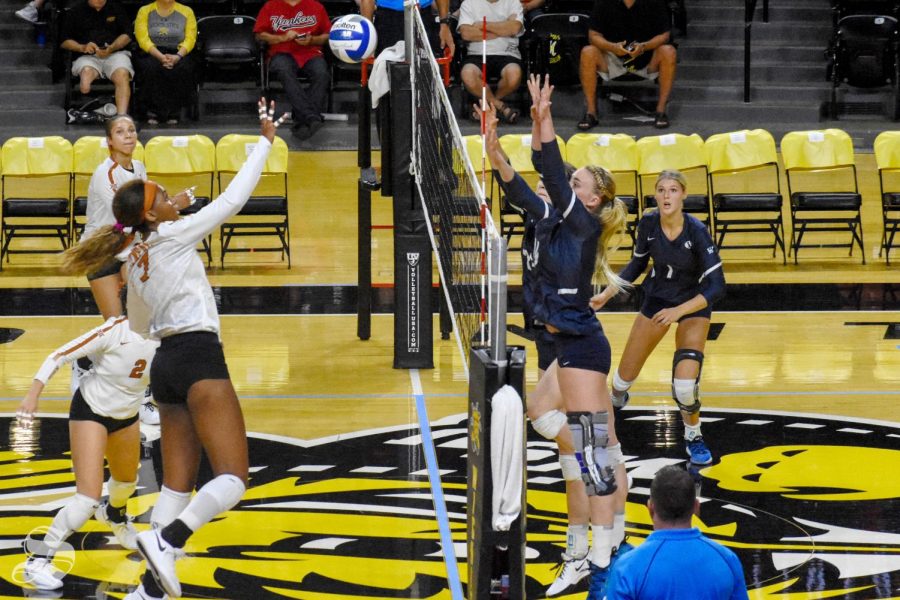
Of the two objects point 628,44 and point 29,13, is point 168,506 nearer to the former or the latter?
point 628,44

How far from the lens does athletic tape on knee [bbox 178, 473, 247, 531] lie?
20.2 feet

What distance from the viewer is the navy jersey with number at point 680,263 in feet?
27.8

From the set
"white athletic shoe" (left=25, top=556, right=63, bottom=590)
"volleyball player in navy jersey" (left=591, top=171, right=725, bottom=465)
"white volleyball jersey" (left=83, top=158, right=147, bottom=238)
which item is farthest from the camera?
"white volleyball jersey" (left=83, top=158, right=147, bottom=238)

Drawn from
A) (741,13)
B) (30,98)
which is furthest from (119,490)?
(741,13)

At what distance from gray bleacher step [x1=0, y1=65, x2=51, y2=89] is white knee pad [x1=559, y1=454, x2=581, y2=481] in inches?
538

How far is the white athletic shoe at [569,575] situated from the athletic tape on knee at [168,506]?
182 centimetres

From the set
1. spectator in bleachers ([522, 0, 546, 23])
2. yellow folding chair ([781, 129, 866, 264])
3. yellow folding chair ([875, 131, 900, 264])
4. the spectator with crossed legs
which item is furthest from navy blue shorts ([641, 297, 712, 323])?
spectator in bleachers ([522, 0, 546, 23])

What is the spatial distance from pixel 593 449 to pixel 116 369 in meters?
2.39

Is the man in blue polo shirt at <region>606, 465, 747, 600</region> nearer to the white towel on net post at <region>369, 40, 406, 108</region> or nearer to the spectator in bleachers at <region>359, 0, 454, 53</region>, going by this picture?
the white towel on net post at <region>369, 40, 406, 108</region>

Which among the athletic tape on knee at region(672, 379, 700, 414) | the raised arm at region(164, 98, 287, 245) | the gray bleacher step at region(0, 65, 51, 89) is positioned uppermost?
the gray bleacher step at region(0, 65, 51, 89)

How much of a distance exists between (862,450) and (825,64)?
436 inches

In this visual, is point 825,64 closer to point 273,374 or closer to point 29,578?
point 273,374

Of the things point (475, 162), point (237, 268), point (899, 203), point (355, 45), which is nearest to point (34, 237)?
point (237, 268)

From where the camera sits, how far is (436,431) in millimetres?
9484
